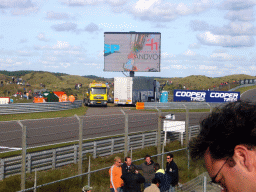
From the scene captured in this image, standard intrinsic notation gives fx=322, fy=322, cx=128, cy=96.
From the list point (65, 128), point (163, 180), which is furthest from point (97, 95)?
point (163, 180)

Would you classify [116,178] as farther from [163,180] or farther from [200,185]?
[200,185]

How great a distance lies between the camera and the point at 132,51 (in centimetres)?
4216

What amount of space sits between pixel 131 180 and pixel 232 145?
606 cm

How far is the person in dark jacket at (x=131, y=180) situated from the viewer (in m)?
6.93

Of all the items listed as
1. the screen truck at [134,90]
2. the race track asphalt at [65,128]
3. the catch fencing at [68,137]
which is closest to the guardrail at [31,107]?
the screen truck at [134,90]

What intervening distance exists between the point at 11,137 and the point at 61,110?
2122 cm

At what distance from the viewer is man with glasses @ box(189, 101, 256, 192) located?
1098mm

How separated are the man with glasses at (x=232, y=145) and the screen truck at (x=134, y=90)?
37.7m

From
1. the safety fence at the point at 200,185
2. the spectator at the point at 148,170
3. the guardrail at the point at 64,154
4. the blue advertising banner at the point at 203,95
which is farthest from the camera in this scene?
the blue advertising banner at the point at 203,95

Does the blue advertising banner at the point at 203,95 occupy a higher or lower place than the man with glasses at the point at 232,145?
lower

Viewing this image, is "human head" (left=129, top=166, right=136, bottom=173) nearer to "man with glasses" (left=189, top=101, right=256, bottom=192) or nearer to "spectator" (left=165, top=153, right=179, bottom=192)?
"spectator" (left=165, top=153, right=179, bottom=192)

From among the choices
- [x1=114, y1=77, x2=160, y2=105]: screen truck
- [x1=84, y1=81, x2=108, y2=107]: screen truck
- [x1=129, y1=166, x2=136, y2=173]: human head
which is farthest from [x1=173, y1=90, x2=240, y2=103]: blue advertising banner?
[x1=129, y1=166, x2=136, y2=173]: human head

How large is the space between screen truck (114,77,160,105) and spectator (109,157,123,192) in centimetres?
3162

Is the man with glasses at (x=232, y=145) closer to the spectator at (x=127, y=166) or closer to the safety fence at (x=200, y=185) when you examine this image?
the safety fence at (x=200, y=185)
